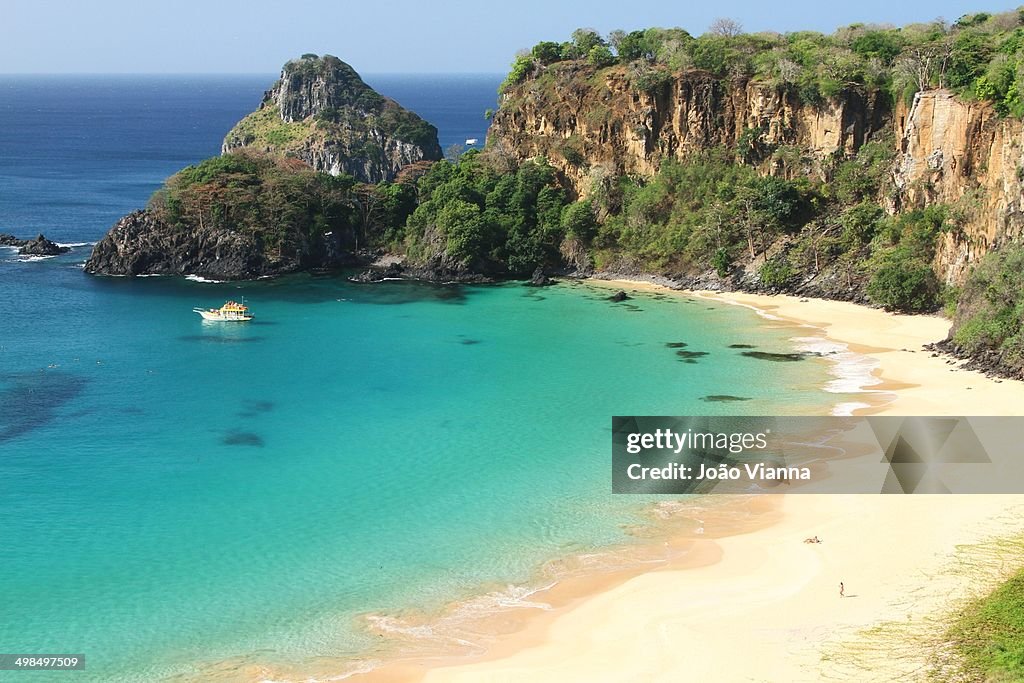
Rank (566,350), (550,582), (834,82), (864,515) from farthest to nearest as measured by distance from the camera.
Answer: (834,82), (566,350), (864,515), (550,582)

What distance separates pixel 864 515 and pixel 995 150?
84.7ft

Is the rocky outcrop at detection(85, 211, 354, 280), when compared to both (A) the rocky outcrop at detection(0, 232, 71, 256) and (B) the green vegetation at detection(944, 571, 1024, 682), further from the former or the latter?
(B) the green vegetation at detection(944, 571, 1024, 682)

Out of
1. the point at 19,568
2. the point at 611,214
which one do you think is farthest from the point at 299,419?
the point at 611,214

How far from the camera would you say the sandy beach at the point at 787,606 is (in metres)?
21.8

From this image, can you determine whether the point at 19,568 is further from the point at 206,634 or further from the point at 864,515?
the point at 864,515

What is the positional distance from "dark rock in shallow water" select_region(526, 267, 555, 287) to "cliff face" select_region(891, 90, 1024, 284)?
1873 centimetres

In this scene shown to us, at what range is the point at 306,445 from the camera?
115 ft

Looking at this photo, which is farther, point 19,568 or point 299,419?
point 299,419

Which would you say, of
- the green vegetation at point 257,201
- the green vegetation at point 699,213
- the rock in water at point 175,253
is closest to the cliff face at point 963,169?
the green vegetation at point 699,213

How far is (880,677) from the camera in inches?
819

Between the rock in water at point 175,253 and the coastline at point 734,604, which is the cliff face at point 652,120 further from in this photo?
the coastline at point 734,604

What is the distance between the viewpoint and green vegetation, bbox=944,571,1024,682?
66.4 feet

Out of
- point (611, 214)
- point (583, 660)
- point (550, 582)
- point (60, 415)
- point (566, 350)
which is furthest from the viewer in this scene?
point (611, 214)

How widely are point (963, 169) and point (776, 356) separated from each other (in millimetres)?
14510
